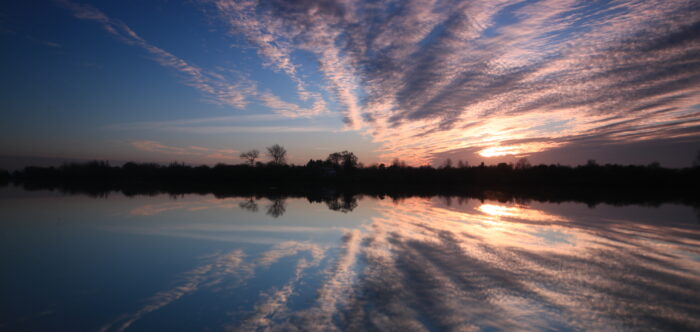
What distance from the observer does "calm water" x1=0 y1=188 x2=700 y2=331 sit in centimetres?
627

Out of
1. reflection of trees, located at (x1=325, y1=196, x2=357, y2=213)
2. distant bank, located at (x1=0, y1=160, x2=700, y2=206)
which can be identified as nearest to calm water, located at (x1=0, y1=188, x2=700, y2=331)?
reflection of trees, located at (x1=325, y1=196, x2=357, y2=213)

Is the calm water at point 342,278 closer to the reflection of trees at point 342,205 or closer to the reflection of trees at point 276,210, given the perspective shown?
the reflection of trees at point 276,210

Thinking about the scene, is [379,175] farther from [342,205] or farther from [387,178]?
[342,205]

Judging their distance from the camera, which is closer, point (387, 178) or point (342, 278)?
point (342, 278)

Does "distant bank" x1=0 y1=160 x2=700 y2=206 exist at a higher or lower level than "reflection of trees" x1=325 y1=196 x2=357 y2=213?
higher

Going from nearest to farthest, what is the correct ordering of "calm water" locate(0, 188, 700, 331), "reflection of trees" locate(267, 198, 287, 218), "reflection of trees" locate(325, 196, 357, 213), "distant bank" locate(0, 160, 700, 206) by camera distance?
1. "calm water" locate(0, 188, 700, 331)
2. "reflection of trees" locate(267, 198, 287, 218)
3. "reflection of trees" locate(325, 196, 357, 213)
4. "distant bank" locate(0, 160, 700, 206)

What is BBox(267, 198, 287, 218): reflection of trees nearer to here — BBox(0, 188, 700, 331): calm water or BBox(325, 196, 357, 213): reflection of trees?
BBox(325, 196, 357, 213): reflection of trees

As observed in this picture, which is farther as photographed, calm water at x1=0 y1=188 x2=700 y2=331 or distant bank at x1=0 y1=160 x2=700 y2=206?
distant bank at x1=0 y1=160 x2=700 y2=206

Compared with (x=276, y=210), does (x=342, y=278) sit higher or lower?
lower

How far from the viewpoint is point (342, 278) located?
8586 millimetres

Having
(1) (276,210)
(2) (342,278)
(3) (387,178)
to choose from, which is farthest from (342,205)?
(3) (387,178)

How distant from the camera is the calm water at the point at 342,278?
627 centimetres

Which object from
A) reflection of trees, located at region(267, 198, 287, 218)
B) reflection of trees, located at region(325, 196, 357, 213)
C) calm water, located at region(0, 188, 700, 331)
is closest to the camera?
calm water, located at region(0, 188, 700, 331)

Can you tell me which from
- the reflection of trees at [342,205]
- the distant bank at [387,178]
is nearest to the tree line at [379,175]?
the distant bank at [387,178]
